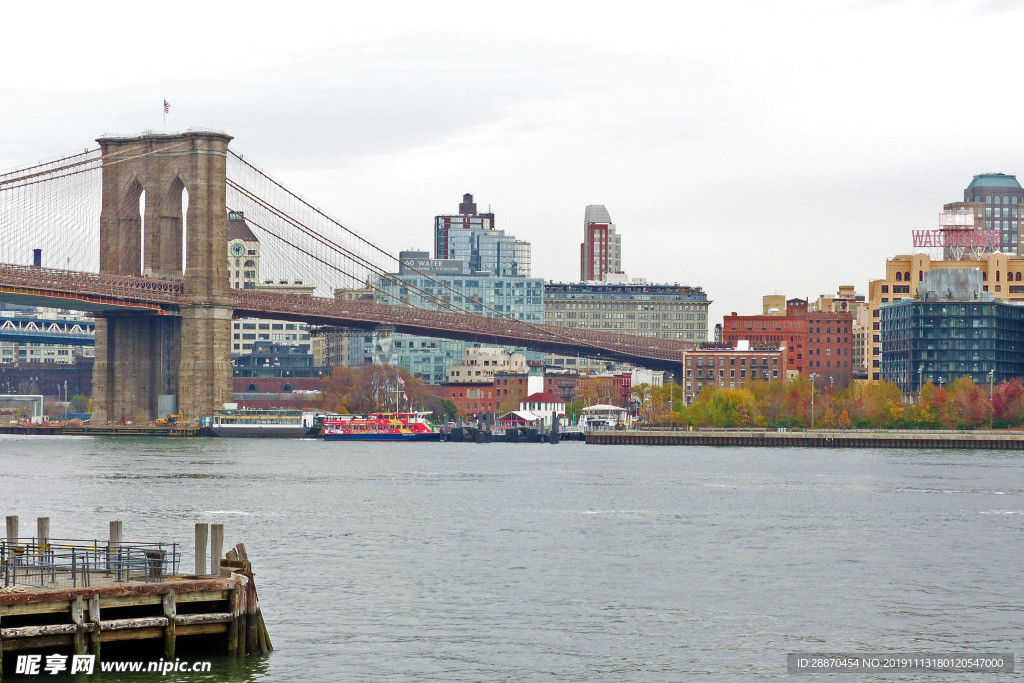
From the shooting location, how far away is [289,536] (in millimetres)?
48656

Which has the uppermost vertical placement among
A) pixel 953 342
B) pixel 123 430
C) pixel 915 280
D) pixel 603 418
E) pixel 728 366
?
pixel 915 280

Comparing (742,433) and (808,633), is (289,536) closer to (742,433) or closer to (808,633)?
(808,633)

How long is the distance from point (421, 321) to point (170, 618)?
11417 cm

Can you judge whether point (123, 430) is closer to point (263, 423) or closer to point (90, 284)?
point (263, 423)

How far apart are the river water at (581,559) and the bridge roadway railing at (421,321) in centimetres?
4760

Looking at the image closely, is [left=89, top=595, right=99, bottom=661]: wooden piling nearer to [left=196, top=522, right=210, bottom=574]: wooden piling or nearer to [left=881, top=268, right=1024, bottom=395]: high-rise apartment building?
[left=196, top=522, right=210, bottom=574]: wooden piling

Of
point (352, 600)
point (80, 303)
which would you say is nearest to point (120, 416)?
point (80, 303)

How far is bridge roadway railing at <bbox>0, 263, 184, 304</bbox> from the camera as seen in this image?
376 feet

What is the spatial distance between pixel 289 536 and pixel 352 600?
42.2ft

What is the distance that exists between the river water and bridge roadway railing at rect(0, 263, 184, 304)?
2994cm

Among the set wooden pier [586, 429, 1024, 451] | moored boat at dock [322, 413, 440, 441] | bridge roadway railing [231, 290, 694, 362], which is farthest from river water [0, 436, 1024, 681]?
moored boat at dock [322, 413, 440, 441]

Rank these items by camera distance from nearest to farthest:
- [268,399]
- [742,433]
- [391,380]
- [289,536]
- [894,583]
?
[894,583] → [289,536] → [742,433] → [391,380] → [268,399]

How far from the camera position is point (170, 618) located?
2712 cm

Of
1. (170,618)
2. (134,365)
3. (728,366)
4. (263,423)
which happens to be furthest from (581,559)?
(728,366)
